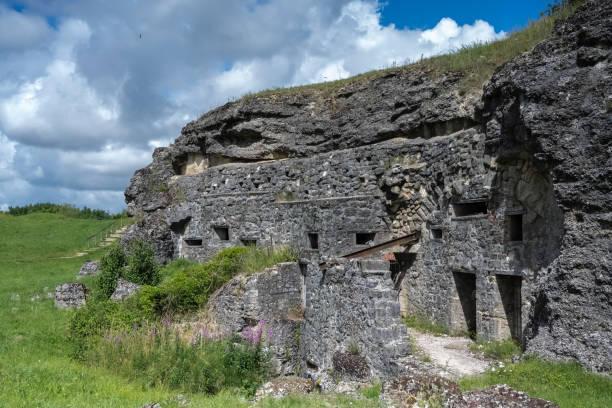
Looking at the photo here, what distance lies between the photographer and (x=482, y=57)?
1300cm

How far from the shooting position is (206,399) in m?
7.36

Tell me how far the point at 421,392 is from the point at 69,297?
11.8 metres

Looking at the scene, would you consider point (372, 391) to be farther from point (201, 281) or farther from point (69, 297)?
point (69, 297)

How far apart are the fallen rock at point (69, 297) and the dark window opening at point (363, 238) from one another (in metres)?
8.06

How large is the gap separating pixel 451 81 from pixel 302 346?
826cm

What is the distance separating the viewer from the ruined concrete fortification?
7691mm

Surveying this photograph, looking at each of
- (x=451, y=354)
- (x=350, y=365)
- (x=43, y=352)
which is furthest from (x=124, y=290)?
(x=451, y=354)

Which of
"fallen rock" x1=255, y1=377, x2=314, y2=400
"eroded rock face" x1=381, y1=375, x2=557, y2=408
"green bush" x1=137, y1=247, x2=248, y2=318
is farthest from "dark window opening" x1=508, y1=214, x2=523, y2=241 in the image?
"green bush" x1=137, y1=247, x2=248, y2=318

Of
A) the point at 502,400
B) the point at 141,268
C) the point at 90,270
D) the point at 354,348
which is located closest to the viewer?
the point at 502,400

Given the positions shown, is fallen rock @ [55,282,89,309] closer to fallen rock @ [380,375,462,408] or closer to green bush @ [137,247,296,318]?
green bush @ [137,247,296,318]

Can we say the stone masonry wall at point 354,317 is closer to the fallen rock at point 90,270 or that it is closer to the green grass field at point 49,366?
the green grass field at point 49,366

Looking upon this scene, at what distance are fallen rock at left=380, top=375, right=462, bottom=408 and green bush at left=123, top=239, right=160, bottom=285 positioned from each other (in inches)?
447

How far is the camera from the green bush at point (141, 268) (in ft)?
48.9

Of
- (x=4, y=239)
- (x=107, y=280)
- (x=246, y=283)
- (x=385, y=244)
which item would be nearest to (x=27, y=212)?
(x=4, y=239)
